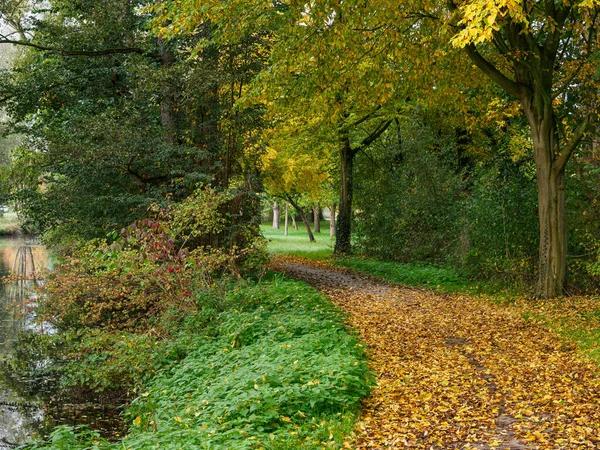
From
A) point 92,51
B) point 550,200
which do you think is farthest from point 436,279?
point 92,51

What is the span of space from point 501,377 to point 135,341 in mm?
6300

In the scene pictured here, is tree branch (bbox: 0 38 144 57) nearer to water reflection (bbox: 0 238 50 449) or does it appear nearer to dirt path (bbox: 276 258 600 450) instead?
water reflection (bbox: 0 238 50 449)

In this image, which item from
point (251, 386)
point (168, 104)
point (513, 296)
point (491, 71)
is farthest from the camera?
point (168, 104)

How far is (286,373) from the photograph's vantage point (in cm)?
712

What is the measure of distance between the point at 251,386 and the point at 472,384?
103 inches

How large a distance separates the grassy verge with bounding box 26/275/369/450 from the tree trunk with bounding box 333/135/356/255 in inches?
498

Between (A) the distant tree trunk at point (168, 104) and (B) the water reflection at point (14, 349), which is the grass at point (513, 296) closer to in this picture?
(A) the distant tree trunk at point (168, 104)

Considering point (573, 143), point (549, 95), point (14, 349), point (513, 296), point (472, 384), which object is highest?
point (549, 95)

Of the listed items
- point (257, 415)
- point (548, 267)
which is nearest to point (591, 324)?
point (548, 267)

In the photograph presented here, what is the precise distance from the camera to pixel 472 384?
7273 millimetres

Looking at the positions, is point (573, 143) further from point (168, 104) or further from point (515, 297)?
point (168, 104)

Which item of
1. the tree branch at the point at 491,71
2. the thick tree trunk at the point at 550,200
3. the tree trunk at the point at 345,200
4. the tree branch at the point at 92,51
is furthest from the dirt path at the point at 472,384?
the tree trunk at the point at 345,200

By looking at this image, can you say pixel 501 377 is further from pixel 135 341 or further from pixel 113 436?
pixel 135 341

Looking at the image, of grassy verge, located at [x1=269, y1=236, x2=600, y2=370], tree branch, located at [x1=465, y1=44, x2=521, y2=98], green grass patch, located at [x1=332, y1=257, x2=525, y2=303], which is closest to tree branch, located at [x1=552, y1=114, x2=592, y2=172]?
tree branch, located at [x1=465, y1=44, x2=521, y2=98]
